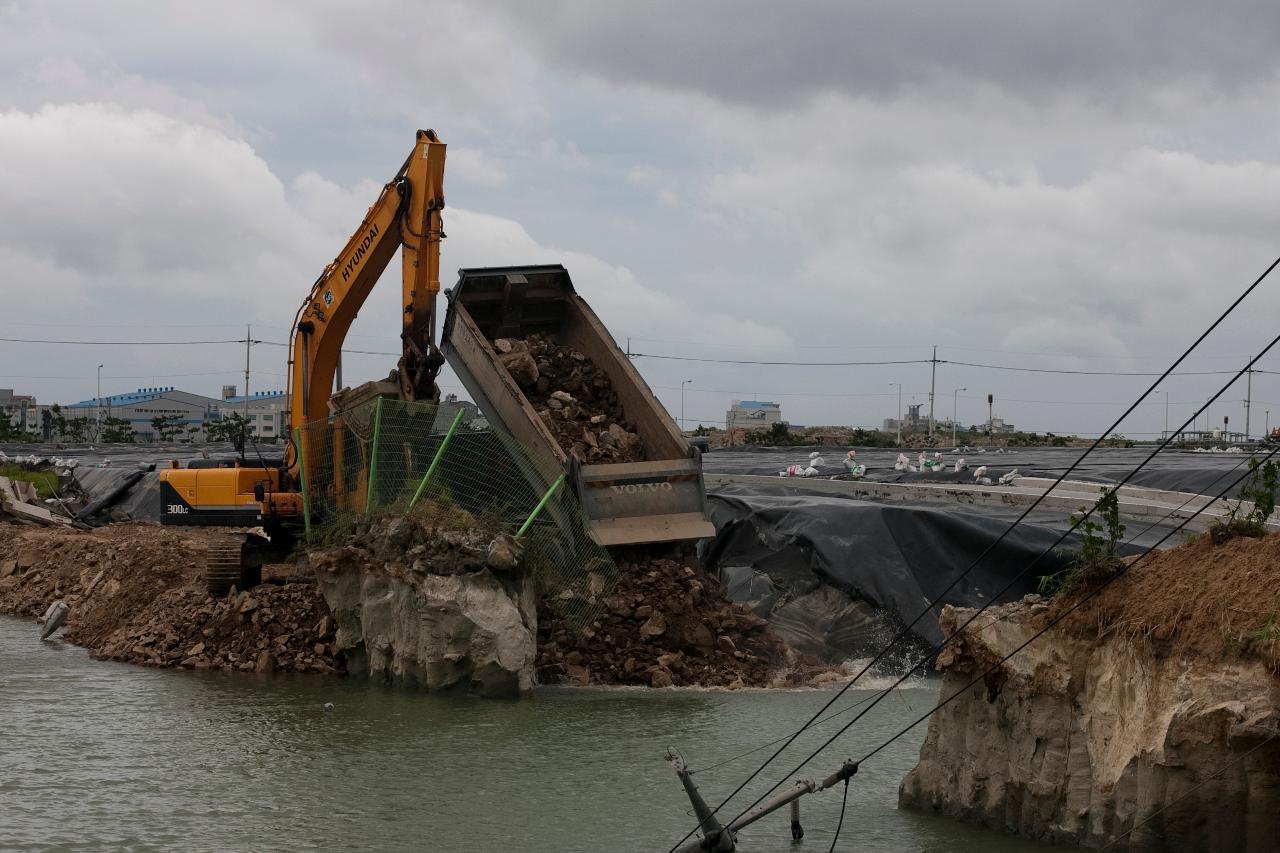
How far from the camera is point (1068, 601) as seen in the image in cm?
735

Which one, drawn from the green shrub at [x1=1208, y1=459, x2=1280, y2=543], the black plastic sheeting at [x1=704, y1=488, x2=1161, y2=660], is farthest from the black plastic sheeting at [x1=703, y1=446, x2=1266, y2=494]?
the green shrub at [x1=1208, y1=459, x2=1280, y2=543]

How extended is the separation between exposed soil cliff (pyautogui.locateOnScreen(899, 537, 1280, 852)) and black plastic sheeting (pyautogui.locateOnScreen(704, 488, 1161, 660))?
6.26m

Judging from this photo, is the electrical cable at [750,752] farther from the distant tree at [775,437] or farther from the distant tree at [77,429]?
the distant tree at [77,429]

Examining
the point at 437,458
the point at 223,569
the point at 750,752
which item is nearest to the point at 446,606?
the point at 437,458

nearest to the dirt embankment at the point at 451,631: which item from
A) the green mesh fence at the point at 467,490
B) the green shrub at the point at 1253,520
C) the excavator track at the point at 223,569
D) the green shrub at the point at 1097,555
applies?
the excavator track at the point at 223,569

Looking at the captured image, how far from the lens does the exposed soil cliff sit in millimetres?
6227

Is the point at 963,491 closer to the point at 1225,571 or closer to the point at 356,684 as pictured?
the point at 356,684

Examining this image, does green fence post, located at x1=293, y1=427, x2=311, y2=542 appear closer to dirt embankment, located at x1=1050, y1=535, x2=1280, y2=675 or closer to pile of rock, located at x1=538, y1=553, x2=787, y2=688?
pile of rock, located at x1=538, y1=553, x2=787, y2=688

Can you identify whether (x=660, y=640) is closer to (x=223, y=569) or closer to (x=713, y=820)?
(x=223, y=569)

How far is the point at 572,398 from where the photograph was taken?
14.5 meters

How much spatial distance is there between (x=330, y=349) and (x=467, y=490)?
3.93m

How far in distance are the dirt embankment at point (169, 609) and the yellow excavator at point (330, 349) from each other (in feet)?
2.02

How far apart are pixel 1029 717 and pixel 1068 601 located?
26.3 inches

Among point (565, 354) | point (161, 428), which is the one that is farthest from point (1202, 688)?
point (161, 428)
